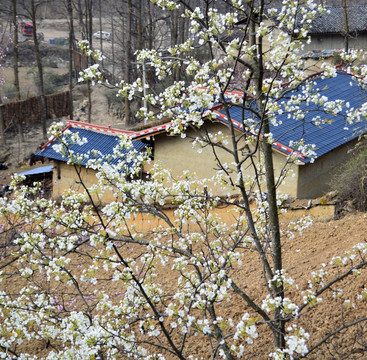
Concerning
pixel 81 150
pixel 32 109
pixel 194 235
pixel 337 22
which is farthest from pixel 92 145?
pixel 337 22

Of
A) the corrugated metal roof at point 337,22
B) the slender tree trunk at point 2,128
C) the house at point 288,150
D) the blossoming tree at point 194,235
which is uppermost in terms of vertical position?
the blossoming tree at point 194,235

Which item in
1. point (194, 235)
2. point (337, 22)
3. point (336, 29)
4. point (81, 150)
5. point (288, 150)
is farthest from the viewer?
point (337, 22)

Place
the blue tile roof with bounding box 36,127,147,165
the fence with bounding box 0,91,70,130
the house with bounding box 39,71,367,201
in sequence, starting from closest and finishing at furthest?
the house with bounding box 39,71,367,201 < the blue tile roof with bounding box 36,127,147,165 < the fence with bounding box 0,91,70,130

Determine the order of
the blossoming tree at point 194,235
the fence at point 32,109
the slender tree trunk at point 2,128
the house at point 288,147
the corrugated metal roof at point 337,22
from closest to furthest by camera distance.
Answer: the blossoming tree at point 194,235 → the house at point 288,147 → the slender tree trunk at point 2,128 → the fence at point 32,109 → the corrugated metal roof at point 337,22

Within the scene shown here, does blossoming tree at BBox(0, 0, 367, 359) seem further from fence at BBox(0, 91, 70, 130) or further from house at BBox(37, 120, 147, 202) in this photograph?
fence at BBox(0, 91, 70, 130)

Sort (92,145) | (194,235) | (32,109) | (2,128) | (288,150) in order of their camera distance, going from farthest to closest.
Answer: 1. (32,109)
2. (2,128)
3. (92,145)
4. (288,150)
5. (194,235)

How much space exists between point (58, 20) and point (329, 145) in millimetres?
62077

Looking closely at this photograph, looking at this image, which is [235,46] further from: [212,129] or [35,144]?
[35,144]

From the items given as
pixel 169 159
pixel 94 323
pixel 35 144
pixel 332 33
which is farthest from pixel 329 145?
pixel 332 33

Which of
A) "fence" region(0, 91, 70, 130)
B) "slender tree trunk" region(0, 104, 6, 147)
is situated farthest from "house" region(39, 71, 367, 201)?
"fence" region(0, 91, 70, 130)

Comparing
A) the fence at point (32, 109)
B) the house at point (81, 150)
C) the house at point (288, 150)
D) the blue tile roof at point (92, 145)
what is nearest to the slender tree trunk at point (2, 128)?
the fence at point (32, 109)

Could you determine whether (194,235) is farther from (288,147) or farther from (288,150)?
(288,147)

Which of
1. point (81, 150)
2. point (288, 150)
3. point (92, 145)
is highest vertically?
point (288, 150)

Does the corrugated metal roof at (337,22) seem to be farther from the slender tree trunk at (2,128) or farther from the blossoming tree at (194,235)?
the blossoming tree at (194,235)
